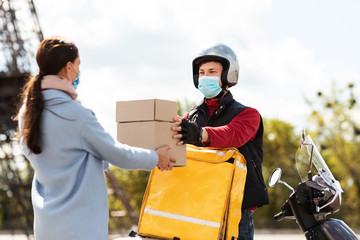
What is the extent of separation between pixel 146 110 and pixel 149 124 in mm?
80

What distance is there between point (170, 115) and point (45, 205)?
2.77 ft

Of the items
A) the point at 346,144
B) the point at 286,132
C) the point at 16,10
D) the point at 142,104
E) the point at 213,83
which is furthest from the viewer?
the point at 286,132

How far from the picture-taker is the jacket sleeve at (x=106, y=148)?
279 cm

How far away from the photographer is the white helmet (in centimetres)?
364

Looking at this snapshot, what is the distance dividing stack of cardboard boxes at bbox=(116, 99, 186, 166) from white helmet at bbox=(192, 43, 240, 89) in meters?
0.56

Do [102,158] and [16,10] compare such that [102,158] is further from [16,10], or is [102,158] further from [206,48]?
[16,10]

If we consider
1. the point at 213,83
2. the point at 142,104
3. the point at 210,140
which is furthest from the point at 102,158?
the point at 213,83

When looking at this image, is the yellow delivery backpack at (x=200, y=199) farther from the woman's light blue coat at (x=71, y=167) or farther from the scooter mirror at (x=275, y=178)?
the woman's light blue coat at (x=71, y=167)

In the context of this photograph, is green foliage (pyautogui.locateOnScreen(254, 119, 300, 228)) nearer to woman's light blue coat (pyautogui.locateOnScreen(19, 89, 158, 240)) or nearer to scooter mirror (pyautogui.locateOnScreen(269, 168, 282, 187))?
scooter mirror (pyautogui.locateOnScreen(269, 168, 282, 187))

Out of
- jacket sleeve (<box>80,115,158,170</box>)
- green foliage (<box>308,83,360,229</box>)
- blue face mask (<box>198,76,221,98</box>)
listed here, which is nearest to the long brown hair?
jacket sleeve (<box>80,115,158,170</box>)

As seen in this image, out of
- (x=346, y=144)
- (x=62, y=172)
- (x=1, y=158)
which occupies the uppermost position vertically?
(x=62, y=172)

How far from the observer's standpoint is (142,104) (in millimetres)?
3184

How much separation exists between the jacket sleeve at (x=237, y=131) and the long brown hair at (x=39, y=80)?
0.95m

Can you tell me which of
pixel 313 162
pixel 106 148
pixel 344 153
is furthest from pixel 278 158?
pixel 106 148
